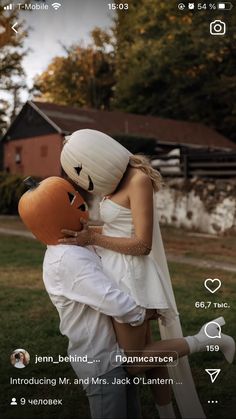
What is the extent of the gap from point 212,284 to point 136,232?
34 cm

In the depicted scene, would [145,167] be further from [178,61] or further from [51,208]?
[178,61]

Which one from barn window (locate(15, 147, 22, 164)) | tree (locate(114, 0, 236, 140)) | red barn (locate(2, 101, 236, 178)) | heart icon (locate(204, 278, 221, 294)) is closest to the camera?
heart icon (locate(204, 278, 221, 294))

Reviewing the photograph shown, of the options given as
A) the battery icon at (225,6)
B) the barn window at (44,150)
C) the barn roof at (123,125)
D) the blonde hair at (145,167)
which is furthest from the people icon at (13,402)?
the barn window at (44,150)

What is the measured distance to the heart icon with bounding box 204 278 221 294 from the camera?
1.60 metres

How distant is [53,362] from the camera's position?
5.27 feet

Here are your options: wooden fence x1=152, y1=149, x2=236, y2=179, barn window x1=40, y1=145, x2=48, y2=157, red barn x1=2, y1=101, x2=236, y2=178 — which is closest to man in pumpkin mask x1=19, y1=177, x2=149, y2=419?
red barn x1=2, y1=101, x2=236, y2=178

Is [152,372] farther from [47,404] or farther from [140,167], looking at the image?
[140,167]

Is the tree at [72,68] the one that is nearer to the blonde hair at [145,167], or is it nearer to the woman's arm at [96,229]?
the blonde hair at [145,167]

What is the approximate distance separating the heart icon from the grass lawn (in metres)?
0.02

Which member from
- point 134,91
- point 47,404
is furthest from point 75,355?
point 134,91

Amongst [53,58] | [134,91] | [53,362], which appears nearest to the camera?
[53,362]

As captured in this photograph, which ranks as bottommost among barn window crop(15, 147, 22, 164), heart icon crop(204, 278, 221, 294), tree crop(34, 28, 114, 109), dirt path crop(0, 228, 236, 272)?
dirt path crop(0, 228, 236, 272)

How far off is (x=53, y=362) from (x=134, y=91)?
6343 mm

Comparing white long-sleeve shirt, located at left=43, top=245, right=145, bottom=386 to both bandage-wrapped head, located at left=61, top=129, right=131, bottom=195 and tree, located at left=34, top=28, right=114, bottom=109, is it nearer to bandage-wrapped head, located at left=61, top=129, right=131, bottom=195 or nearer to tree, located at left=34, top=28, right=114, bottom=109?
bandage-wrapped head, located at left=61, top=129, right=131, bottom=195
